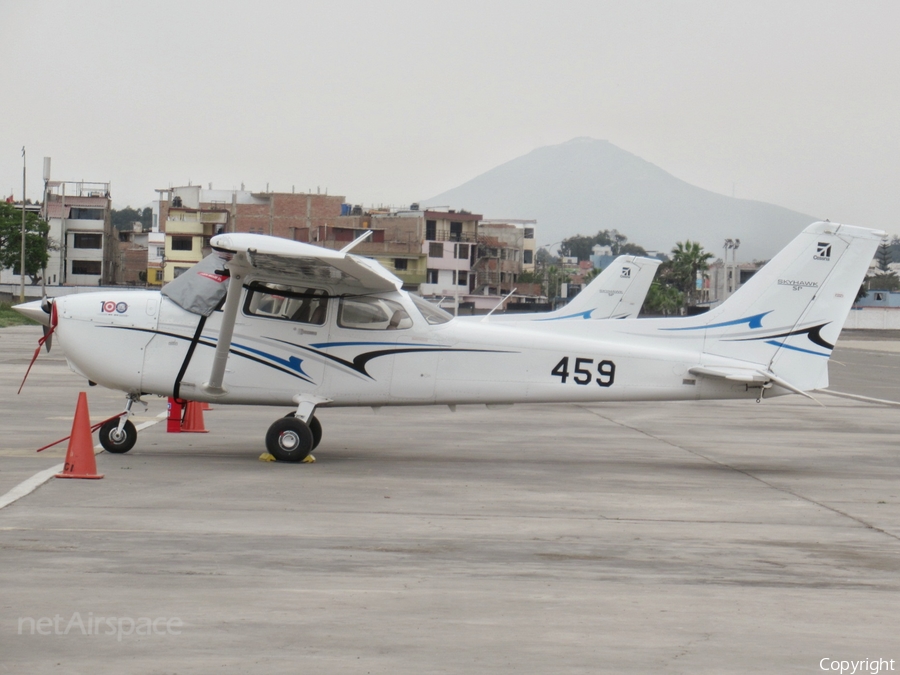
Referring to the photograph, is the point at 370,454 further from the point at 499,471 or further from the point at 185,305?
the point at 185,305

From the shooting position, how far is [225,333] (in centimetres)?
1163

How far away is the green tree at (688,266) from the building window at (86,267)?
59873 mm

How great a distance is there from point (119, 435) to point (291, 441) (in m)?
2.01

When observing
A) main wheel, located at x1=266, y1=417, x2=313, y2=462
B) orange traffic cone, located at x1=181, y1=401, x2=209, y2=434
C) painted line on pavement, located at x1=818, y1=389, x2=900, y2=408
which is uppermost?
main wheel, located at x1=266, y1=417, x2=313, y2=462

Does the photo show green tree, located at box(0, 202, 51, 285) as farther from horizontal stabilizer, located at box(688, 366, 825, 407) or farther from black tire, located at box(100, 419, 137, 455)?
horizontal stabilizer, located at box(688, 366, 825, 407)

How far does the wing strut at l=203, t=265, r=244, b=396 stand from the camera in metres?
11.5

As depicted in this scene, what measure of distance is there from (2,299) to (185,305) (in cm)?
8056

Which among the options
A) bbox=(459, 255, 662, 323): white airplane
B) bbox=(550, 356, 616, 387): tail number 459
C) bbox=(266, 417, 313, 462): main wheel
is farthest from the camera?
bbox=(459, 255, 662, 323): white airplane

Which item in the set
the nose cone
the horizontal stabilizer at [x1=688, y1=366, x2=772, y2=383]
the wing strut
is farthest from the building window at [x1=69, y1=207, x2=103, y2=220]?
the horizontal stabilizer at [x1=688, y1=366, x2=772, y2=383]

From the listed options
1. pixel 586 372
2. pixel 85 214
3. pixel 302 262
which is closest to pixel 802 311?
pixel 586 372

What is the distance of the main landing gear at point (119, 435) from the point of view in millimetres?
12039

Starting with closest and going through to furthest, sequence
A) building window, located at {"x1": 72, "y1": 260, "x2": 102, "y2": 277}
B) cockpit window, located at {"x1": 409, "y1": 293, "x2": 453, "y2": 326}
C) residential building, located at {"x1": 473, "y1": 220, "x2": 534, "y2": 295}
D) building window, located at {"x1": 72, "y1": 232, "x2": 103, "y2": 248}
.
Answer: cockpit window, located at {"x1": 409, "y1": 293, "x2": 453, "y2": 326} → building window, located at {"x1": 72, "y1": 260, "x2": 102, "y2": 277} → building window, located at {"x1": 72, "y1": 232, "x2": 103, "y2": 248} → residential building, located at {"x1": 473, "y1": 220, "x2": 534, "y2": 295}

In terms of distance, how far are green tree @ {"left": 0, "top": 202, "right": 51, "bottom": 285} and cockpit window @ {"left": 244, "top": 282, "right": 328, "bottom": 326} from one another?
280 ft

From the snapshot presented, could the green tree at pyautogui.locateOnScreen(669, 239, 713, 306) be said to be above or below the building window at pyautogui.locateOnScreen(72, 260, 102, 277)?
above
